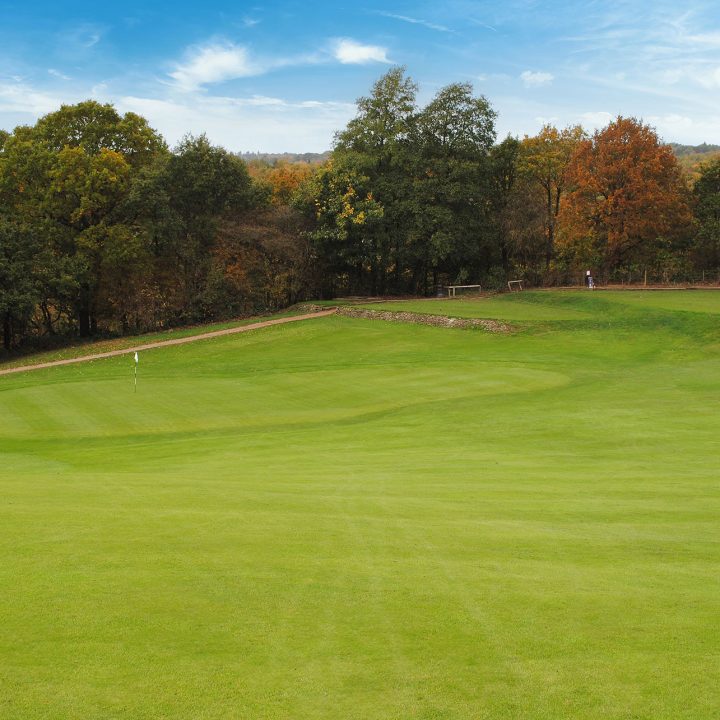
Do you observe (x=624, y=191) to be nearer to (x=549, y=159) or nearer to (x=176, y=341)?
(x=549, y=159)

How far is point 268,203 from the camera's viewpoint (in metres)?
61.0

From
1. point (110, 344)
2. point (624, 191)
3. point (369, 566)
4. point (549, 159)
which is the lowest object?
point (110, 344)

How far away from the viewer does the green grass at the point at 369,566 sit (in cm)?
539

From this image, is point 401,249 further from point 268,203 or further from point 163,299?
point 163,299

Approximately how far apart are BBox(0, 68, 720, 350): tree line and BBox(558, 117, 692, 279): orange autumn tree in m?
0.12

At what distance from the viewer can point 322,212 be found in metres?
56.1

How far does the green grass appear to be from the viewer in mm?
5395

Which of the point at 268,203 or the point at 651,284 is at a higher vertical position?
the point at 268,203

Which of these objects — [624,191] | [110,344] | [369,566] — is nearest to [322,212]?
[110,344]

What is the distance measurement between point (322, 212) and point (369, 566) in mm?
49921

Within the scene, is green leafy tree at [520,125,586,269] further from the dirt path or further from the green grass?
the green grass

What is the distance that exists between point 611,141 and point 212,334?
104 ft

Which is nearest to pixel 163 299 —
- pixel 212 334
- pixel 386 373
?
pixel 212 334

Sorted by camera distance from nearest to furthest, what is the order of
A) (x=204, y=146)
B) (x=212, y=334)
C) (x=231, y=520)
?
1. (x=231, y=520)
2. (x=212, y=334)
3. (x=204, y=146)
